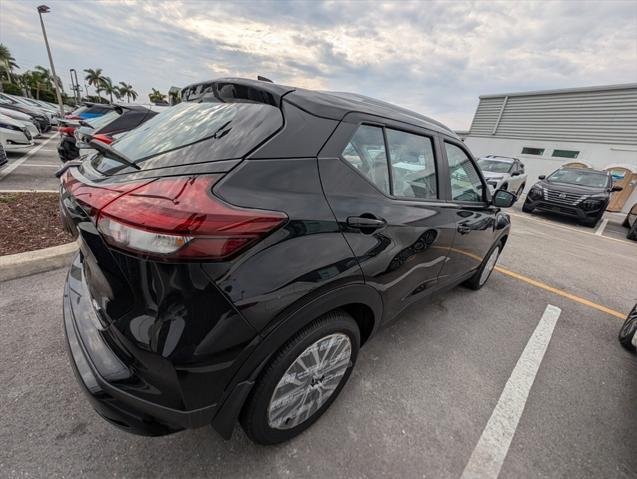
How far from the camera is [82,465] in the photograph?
144 centimetres

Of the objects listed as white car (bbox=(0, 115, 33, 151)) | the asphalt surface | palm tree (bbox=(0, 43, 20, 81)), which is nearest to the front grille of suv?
the asphalt surface

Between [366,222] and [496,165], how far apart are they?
12729 millimetres

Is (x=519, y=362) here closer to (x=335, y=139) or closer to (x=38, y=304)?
(x=335, y=139)

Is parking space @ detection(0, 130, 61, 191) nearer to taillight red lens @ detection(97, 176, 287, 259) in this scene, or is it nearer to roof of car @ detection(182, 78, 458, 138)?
roof of car @ detection(182, 78, 458, 138)

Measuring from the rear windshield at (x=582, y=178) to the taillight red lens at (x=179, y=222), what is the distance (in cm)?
1197

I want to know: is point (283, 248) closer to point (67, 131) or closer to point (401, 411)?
point (401, 411)

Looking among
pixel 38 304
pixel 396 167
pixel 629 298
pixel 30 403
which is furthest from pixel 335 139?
pixel 629 298

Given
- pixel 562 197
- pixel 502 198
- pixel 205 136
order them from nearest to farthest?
pixel 205 136
pixel 502 198
pixel 562 197

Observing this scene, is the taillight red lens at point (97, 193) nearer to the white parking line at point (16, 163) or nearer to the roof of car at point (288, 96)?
the roof of car at point (288, 96)

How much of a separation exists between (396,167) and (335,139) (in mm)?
569

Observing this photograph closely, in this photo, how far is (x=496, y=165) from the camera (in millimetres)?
11867

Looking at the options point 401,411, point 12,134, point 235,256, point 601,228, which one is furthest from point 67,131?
point 601,228

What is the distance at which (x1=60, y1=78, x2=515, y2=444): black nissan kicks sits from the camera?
3.51ft

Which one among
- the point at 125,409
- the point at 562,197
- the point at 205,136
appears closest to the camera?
the point at 125,409
